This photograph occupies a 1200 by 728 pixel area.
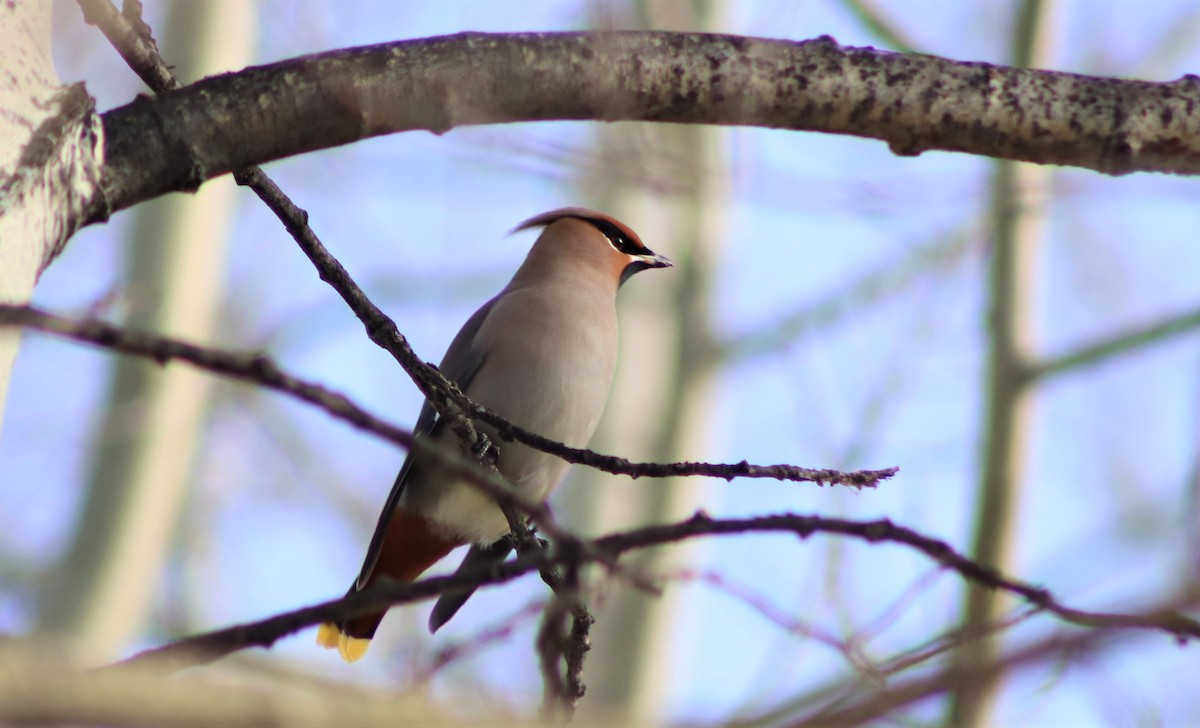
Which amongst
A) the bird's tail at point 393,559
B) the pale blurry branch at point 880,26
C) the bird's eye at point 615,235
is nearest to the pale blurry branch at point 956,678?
the bird's tail at point 393,559

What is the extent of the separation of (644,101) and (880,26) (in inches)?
150

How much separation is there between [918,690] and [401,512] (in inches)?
135

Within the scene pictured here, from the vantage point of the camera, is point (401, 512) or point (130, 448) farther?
point (130, 448)

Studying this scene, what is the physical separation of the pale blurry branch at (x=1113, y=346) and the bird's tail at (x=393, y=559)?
2.41 meters

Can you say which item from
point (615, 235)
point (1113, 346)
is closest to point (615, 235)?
point (615, 235)

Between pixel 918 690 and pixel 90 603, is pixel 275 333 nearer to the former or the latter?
pixel 90 603

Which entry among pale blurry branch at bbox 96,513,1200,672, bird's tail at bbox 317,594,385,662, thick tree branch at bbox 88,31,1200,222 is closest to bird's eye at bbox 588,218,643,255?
bird's tail at bbox 317,594,385,662

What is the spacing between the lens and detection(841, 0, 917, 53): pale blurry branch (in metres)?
5.93

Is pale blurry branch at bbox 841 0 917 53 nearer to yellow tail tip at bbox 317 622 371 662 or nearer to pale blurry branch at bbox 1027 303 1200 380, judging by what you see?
pale blurry branch at bbox 1027 303 1200 380

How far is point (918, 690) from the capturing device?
1.14 meters

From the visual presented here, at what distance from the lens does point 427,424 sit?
4.52m

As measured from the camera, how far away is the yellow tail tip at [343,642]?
4531mm

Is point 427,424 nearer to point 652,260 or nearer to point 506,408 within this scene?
point 506,408

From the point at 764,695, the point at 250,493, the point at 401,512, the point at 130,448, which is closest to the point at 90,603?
the point at 130,448
